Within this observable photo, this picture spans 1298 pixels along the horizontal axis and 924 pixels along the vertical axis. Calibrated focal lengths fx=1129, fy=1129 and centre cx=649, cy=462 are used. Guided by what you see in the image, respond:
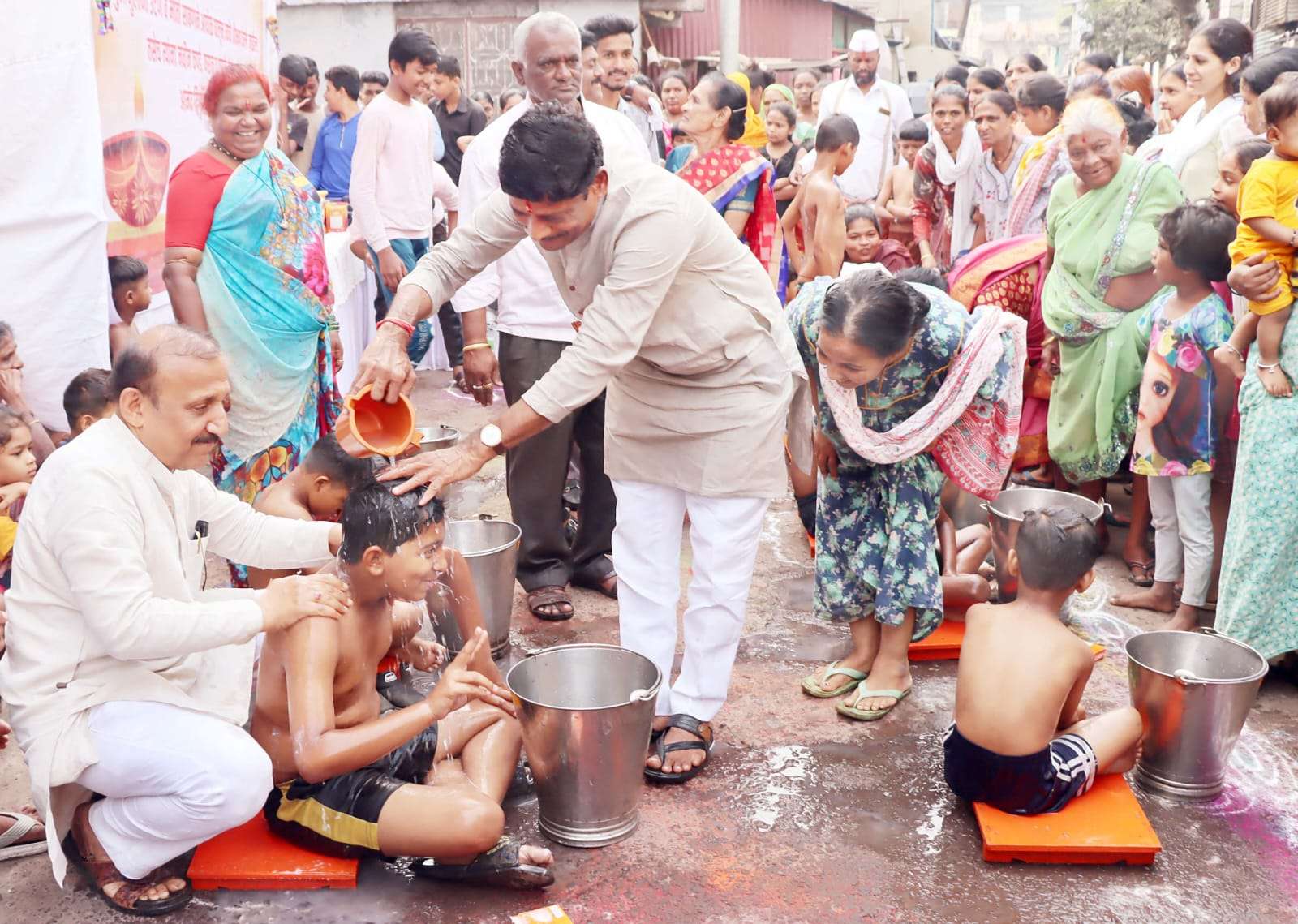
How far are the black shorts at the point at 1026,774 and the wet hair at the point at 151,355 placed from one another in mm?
2198

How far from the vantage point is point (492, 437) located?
9.46 ft

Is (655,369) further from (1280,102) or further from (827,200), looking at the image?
(827,200)

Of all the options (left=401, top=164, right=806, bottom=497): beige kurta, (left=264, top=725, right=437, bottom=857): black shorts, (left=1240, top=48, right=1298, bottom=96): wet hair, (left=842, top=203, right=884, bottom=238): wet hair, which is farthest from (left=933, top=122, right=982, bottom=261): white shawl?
(left=264, top=725, right=437, bottom=857): black shorts

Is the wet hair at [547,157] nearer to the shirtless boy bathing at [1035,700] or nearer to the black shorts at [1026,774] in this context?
the shirtless boy bathing at [1035,700]

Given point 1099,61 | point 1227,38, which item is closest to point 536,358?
point 1227,38

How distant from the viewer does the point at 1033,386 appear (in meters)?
5.61

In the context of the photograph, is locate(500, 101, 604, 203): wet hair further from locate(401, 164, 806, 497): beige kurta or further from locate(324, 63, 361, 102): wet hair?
locate(324, 63, 361, 102): wet hair

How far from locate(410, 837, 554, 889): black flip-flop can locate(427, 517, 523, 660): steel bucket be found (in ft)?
3.11

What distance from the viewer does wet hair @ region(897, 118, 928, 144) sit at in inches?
349

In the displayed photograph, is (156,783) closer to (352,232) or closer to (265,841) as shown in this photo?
(265,841)

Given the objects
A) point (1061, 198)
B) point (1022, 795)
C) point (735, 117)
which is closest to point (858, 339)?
point (1022, 795)

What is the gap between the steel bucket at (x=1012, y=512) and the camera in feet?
13.8

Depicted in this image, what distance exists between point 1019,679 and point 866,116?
7.11 m

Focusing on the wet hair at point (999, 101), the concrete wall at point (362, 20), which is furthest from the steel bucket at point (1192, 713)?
the concrete wall at point (362, 20)
